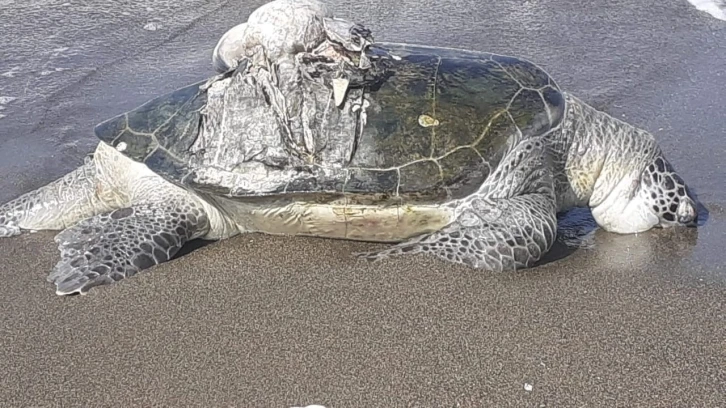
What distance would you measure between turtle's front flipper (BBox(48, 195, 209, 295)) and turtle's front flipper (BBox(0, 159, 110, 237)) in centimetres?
37

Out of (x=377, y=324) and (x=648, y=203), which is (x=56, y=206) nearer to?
(x=377, y=324)

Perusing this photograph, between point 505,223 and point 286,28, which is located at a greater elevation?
point 286,28

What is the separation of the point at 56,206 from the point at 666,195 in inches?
117

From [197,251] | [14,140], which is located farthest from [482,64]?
[14,140]

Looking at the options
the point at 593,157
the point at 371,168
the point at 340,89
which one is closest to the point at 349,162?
the point at 371,168

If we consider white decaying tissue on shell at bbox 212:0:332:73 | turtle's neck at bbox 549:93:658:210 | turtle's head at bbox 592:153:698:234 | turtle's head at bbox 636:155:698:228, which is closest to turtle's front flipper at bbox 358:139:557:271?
turtle's neck at bbox 549:93:658:210

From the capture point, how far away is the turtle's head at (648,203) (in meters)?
3.67

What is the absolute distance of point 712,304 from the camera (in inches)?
118

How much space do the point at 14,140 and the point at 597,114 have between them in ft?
11.5

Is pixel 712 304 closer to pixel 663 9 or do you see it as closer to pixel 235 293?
pixel 235 293

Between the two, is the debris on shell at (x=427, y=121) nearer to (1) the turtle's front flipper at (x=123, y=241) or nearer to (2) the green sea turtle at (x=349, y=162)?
(2) the green sea turtle at (x=349, y=162)

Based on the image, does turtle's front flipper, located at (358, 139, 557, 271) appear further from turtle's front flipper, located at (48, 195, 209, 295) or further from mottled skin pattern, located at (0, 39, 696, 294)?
turtle's front flipper, located at (48, 195, 209, 295)

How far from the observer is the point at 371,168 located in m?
3.43

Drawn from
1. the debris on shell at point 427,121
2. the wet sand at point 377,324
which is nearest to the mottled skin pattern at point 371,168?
the debris on shell at point 427,121
